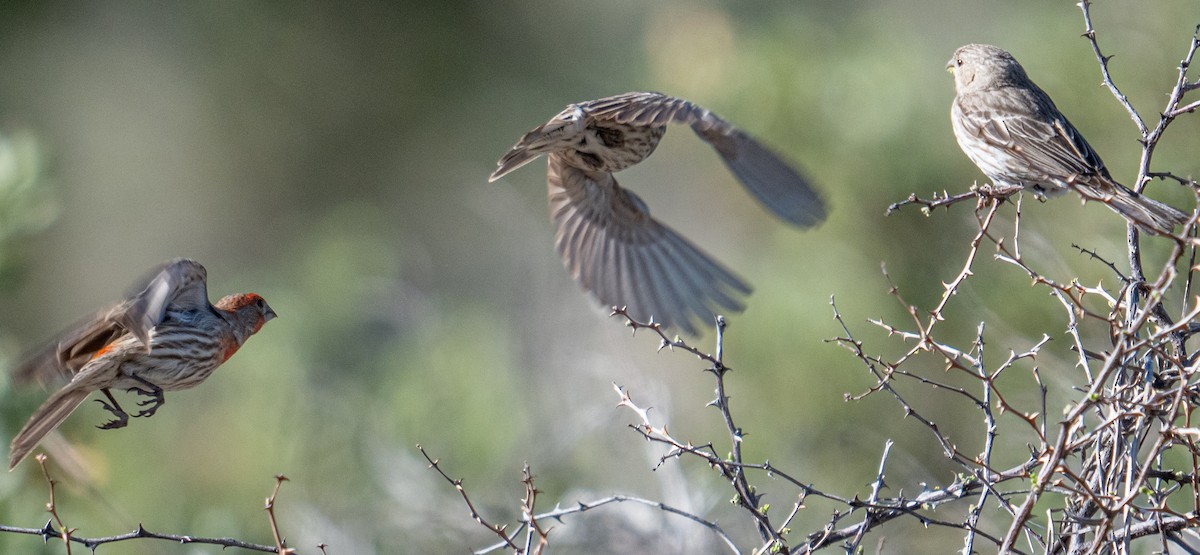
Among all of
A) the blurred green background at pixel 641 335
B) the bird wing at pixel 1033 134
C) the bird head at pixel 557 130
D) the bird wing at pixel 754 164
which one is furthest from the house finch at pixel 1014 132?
the bird head at pixel 557 130

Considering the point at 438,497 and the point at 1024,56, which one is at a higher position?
the point at 1024,56

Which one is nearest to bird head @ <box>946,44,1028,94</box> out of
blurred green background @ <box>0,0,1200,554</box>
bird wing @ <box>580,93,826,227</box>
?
blurred green background @ <box>0,0,1200,554</box>

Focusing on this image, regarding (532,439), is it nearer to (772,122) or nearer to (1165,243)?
(772,122)

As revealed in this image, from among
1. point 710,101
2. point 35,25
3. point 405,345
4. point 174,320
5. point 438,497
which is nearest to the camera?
point 174,320

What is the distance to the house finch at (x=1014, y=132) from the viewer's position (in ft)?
14.3

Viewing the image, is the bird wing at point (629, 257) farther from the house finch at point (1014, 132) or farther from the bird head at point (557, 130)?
the house finch at point (1014, 132)

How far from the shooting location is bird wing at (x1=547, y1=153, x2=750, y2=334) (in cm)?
614

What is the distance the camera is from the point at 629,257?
21.2 ft

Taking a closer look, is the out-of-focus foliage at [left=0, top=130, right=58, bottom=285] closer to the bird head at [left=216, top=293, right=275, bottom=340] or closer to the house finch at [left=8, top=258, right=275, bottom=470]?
the bird head at [left=216, top=293, right=275, bottom=340]

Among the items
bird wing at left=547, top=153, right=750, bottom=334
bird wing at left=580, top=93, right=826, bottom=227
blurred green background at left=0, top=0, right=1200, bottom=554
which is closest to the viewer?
bird wing at left=580, top=93, right=826, bottom=227

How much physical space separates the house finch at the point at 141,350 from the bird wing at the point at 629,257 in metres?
1.95

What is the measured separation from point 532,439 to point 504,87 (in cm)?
1163

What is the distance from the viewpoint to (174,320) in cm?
460

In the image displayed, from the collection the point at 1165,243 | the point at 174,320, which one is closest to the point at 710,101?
the point at 1165,243
